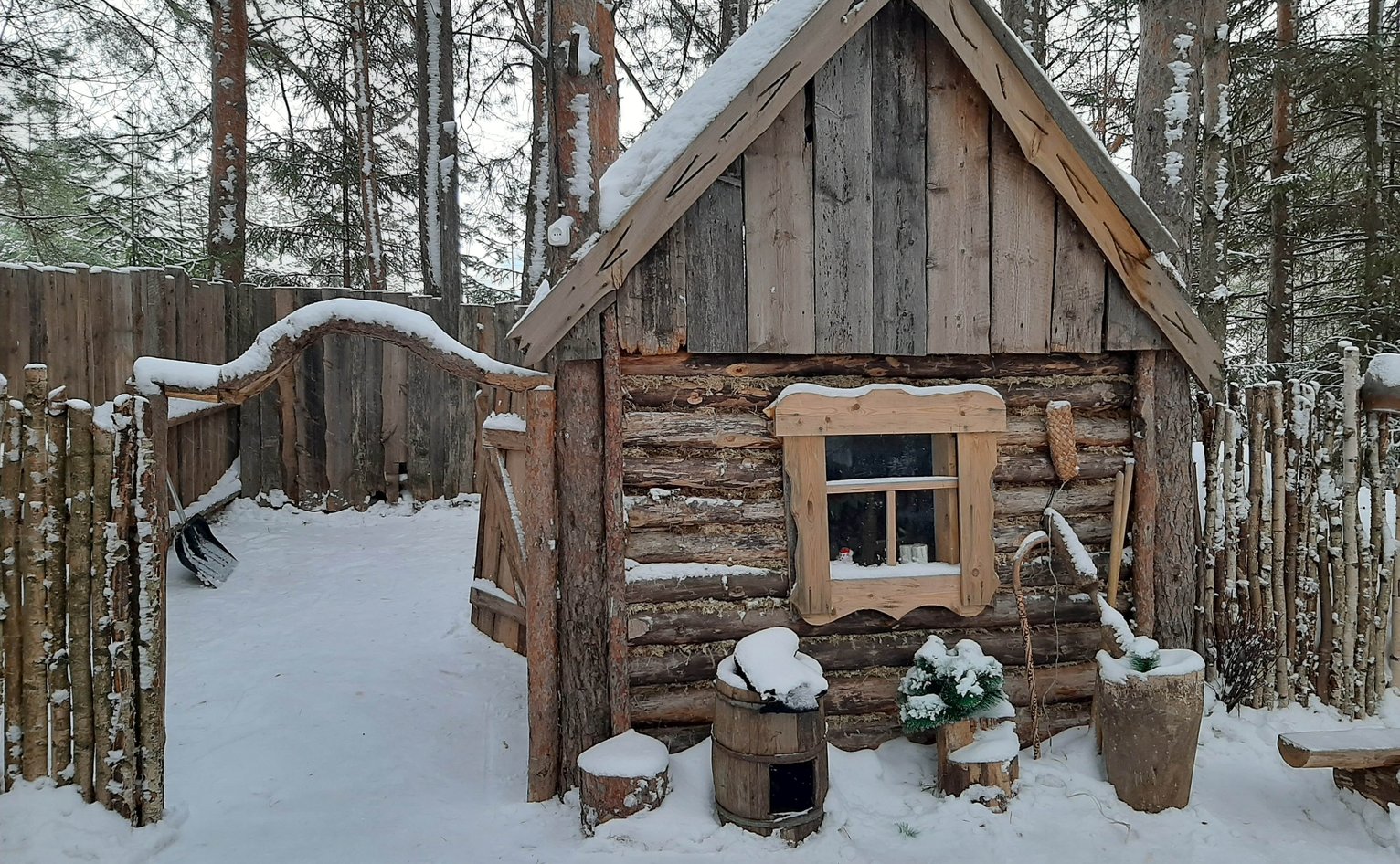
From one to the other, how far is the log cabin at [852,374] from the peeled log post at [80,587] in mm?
1948

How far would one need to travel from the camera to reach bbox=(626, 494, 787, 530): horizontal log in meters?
4.22

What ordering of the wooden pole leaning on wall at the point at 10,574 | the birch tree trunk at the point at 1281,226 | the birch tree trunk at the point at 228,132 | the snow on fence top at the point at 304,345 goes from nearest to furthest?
the wooden pole leaning on wall at the point at 10,574 < the snow on fence top at the point at 304,345 < the birch tree trunk at the point at 228,132 < the birch tree trunk at the point at 1281,226

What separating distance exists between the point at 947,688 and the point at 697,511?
154 centimetres

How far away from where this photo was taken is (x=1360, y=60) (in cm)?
820

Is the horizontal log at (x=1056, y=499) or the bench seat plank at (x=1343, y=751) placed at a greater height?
the horizontal log at (x=1056, y=499)

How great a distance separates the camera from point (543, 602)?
13.5 ft

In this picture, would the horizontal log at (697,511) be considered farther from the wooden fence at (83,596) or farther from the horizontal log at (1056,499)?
the wooden fence at (83,596)

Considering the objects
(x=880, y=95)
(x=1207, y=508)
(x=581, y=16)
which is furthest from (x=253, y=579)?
(x=1207, y=508)

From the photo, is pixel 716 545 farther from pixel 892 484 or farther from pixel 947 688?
pixel 947 688

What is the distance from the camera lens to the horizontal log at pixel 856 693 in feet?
13.9

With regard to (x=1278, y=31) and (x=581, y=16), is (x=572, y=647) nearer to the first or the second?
(x=581, y=16)

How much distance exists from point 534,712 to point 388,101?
13.8 meters

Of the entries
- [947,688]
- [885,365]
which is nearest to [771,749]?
[947,688]

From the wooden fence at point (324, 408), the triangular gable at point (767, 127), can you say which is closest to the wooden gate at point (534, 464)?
the triangular gable at point (767, 127)
